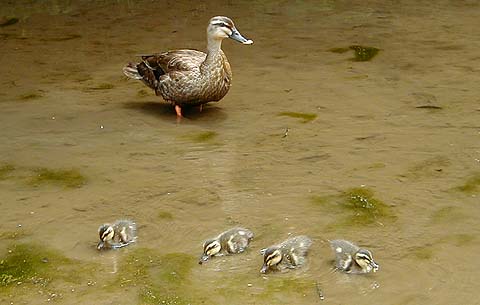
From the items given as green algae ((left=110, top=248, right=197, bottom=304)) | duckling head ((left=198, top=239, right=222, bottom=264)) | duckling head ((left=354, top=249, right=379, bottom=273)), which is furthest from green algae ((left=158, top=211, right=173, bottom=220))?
duckling head ((left=354, top=249, right=379, bottom=273))

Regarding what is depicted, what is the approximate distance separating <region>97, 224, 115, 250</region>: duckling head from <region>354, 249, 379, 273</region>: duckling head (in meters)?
1.34

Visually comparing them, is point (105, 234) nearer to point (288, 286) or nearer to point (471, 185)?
point (288, 286)

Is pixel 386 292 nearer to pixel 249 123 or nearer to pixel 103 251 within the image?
pixel 103 251

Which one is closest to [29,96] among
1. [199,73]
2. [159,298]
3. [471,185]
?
[199,73]

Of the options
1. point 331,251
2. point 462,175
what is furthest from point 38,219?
point 462,175

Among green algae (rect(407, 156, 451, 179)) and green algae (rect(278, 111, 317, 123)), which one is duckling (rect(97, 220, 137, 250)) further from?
green algae (rect(278, 111, 317, 123))

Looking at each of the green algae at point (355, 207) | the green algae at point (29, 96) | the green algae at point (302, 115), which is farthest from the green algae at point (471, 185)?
the green algae at point (29, 96)

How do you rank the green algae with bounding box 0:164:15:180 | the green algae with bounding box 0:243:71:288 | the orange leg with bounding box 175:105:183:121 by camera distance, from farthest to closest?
1. the orange leg with bounding box 175:105:183:121
2. the green algae with bounding box 0:164:15:180
3. the green algae with bounding box 0:243:71:288

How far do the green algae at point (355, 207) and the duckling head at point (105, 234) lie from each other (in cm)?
125

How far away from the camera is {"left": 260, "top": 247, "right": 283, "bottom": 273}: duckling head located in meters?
4.28

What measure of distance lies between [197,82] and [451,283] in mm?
3148

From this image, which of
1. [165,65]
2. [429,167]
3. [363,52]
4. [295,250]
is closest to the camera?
[295,250]

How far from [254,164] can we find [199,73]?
48.0 inches

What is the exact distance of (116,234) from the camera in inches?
184
